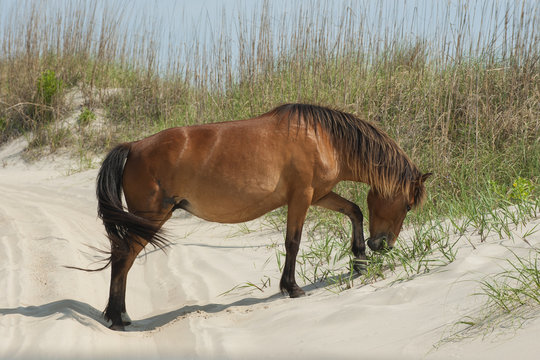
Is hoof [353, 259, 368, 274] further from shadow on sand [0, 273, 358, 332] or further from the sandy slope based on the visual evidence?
the sandy slope

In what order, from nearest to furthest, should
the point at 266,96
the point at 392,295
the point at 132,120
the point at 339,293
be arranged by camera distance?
the point at 392,295, the point at 339,293, the point at 266,96, the point at 132,120

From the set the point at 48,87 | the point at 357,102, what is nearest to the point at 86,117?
the point at 48,87

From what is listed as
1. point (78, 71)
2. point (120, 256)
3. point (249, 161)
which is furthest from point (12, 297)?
point (78, 71)

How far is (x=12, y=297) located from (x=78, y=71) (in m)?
7.40

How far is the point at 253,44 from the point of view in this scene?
299 inches

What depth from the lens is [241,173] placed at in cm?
382

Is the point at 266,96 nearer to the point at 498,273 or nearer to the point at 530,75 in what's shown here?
the point at 530,75

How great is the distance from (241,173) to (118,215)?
796mm

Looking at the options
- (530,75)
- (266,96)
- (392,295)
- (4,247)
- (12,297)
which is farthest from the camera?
(266,96)

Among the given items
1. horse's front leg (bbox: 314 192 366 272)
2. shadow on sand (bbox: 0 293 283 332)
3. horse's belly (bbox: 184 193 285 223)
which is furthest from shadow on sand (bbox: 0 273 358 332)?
horse's belly (bbox: 184 193 285 223)

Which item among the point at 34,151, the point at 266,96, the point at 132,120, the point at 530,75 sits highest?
the point at 530,75

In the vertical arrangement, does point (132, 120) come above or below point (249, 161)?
below

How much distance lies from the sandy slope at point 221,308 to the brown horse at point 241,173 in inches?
16.4

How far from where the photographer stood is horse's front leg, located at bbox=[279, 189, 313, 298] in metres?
3.93
